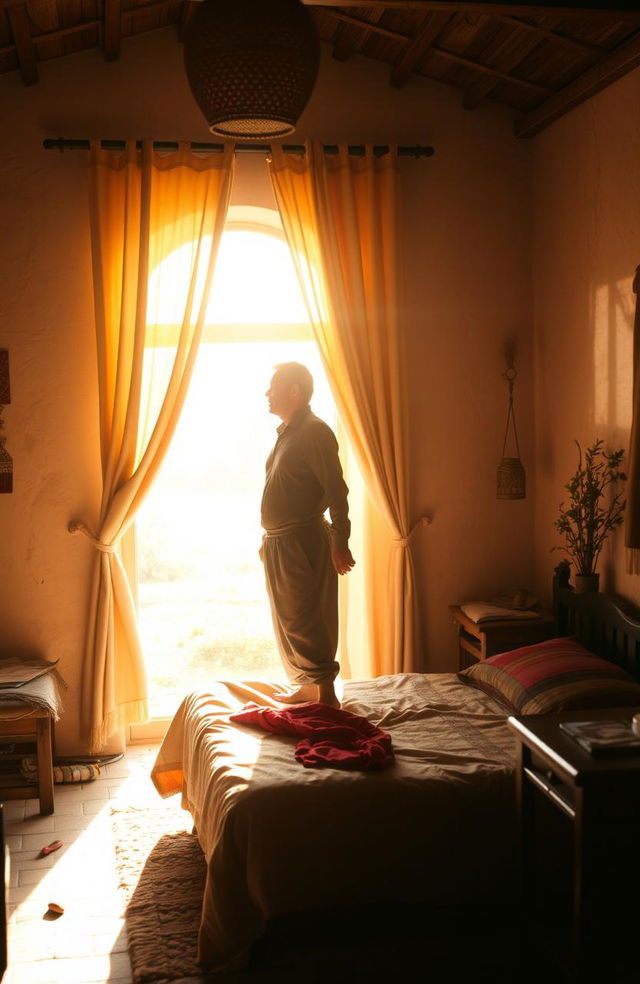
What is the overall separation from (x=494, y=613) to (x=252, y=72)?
9.62 ft

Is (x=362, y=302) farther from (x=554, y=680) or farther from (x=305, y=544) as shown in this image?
(x=554, y=680)

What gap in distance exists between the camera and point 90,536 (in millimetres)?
4594

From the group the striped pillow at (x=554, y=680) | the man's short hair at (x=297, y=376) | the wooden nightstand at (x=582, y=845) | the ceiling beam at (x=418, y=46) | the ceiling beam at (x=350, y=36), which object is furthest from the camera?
the ceiling beam at (x=350, y=36)

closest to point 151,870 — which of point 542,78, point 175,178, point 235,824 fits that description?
point 235,824

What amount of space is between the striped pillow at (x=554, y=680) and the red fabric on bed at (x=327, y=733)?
552 millimetres

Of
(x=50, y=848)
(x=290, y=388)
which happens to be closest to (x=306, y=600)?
(x=290, y=388)

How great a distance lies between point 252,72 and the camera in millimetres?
2098

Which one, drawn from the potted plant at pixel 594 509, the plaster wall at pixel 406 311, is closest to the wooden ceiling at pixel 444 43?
the plaster wall at pixel 406 311

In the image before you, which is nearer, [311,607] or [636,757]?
[636,757]

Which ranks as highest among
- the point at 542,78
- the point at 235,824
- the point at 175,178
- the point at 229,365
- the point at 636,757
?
the point at 542,78

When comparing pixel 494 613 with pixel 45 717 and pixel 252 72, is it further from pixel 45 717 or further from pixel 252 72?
pixel 252 72

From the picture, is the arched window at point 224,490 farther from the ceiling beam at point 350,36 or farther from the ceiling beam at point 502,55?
the ceiling beam at point 502,55

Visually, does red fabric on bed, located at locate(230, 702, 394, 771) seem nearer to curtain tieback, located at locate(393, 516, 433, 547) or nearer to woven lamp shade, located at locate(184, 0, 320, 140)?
curtain tieback, located at locate(393, 516, 433, 547)

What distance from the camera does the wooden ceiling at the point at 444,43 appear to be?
13.0 ft
